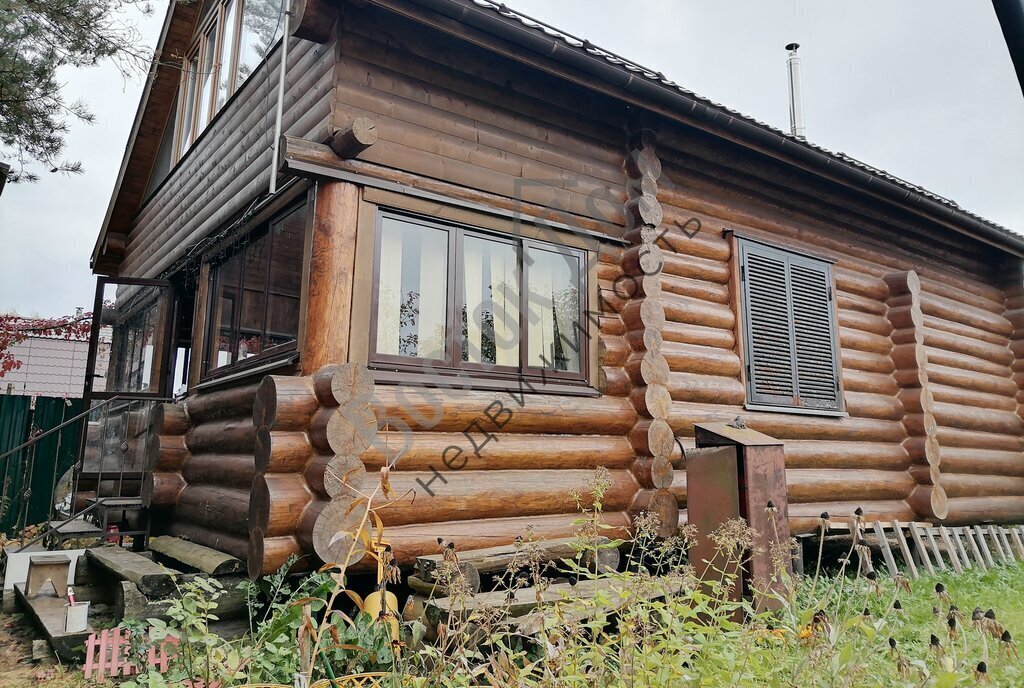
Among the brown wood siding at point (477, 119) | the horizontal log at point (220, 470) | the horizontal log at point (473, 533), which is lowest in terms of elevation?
the horizontal log at point (473, 533)

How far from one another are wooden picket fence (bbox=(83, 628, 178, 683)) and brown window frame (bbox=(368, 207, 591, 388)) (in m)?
2.16

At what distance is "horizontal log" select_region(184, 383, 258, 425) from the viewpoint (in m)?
5.76

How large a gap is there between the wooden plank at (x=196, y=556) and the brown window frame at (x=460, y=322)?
1751mm

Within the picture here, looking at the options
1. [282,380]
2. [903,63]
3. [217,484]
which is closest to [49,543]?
[217,484]

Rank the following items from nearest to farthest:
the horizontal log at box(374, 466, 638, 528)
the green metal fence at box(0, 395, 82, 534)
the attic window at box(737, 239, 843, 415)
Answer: the horizontal log at box(374, 466, 638, 528) < the attic window at box(737, 239, 843, 415) < the green metal fence at box(0, 395, 82, 534)

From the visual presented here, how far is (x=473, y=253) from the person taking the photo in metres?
5.70

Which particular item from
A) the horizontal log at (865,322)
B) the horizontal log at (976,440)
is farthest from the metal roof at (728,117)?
the horizontal log at (976,440)

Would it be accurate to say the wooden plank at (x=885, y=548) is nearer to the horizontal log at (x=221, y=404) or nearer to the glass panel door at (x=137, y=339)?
the horizontal log at (x=221, y=404)

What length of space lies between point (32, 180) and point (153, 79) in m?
2.62

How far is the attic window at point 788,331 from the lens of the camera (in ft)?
24.2

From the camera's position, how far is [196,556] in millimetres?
5430

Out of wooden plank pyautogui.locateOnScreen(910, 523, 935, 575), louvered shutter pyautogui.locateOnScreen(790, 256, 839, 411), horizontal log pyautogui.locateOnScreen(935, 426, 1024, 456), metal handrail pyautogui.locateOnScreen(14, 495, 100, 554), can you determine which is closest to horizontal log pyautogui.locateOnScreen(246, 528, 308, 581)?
metal handrail pyautogui.locateOnScreen(14, 495, 100, 554)

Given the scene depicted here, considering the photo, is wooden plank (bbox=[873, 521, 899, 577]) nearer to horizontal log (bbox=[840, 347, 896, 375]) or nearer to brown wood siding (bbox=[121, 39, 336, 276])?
horizontal log (bbox=[840, 347, 896, 375])

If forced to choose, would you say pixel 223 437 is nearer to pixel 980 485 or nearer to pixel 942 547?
pixel 942 547
